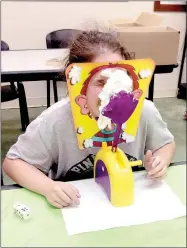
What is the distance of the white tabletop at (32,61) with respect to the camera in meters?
1.63

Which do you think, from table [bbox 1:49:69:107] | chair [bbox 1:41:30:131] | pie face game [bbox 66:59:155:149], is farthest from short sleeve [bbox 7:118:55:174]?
chair [bbox 1:41:30:131]

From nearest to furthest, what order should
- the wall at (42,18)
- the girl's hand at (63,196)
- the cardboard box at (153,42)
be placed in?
the girl's hand at (63,196)
the cardboard box at (153,42)
the wall at (42,18)

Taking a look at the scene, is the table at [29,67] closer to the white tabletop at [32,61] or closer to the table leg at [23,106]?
the white tabletop at [32,61]

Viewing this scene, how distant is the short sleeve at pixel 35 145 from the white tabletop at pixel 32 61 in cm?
76

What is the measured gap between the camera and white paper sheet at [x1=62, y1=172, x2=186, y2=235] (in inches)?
23.8

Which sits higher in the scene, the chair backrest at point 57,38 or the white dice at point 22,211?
the chair backrest at point 57,38

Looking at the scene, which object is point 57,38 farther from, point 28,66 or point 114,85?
point 114,85

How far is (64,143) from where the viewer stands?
32.9 inches

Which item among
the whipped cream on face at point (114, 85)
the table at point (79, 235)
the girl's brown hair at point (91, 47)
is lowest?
the table at point (79, 235)

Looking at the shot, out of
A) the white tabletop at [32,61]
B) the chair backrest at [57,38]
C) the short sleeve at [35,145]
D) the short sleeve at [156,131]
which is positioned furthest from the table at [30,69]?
the short sleeve at [35,145]

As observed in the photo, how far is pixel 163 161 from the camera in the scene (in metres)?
0.77

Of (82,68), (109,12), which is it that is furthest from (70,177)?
(109,12)

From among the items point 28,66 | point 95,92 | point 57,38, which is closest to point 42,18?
point 57,38

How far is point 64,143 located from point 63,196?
21cm
